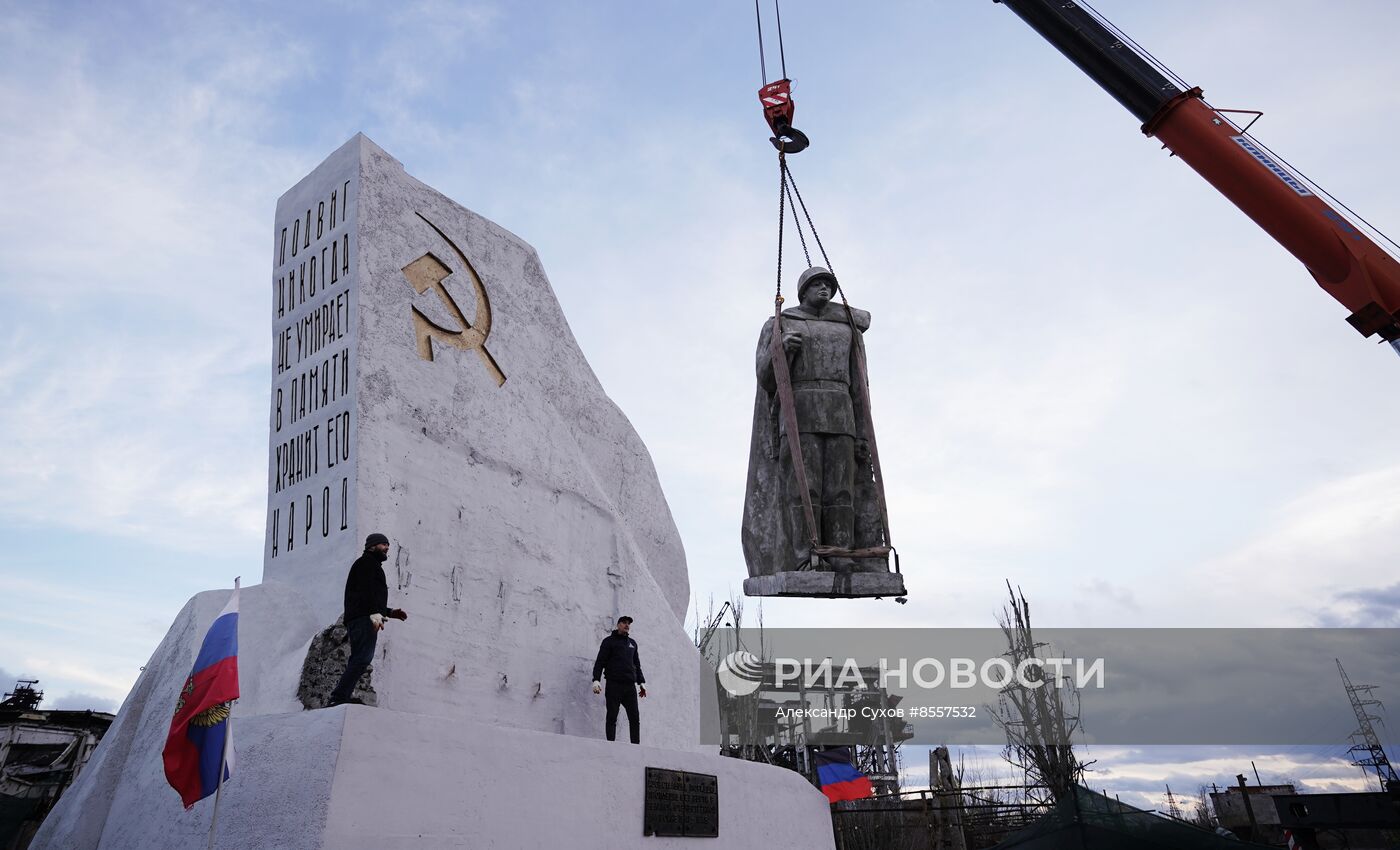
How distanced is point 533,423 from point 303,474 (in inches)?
88.4

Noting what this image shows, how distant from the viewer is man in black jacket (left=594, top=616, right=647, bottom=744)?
25.0 feet

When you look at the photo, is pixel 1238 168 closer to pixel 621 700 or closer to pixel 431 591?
pixel 621 700

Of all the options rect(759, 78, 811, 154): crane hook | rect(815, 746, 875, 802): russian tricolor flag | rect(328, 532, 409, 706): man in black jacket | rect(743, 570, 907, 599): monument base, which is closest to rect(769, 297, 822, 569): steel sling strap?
rect(743, 570, 907, 599): monument base

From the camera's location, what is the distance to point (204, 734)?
5191mm

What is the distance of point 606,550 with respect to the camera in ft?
30.8

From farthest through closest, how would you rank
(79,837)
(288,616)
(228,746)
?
1. (288,616)
2. (79,837)
3. (228,746)

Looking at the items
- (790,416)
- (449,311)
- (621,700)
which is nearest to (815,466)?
(790,416)

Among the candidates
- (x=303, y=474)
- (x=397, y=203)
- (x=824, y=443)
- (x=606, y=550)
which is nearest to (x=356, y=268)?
(x=397, y=203)

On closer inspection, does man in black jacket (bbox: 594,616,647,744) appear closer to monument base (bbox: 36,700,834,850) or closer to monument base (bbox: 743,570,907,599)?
monument base (bbox: 36,700,834,850)

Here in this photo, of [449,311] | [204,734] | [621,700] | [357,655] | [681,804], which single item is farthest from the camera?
[449,311]

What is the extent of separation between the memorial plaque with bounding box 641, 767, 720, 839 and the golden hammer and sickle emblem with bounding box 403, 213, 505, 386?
13.0ft

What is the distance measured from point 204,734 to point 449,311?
4.43 m

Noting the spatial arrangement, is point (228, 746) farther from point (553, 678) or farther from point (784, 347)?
point (784, 347)

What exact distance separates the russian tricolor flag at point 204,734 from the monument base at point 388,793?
270 mm
